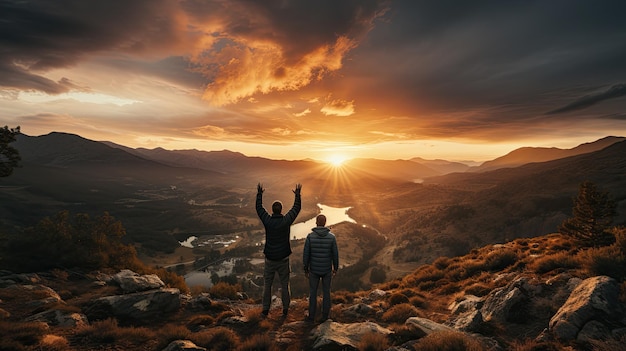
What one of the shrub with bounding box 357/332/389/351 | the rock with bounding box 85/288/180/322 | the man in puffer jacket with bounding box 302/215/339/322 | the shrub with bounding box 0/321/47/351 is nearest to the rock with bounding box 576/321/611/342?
the shrub with bounding box 357/332/389/351

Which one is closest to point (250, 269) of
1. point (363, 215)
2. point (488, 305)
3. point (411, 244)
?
point (411, 244)

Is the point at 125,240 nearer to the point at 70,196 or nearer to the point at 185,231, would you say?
the point at 185,231

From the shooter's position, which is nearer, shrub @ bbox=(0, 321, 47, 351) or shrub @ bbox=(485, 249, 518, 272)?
shrub @ bbox=(0, 321, 47, 351)

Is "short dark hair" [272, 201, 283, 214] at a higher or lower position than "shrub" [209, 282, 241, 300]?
higher

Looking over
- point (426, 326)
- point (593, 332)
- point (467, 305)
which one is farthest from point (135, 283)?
point (593, 332)

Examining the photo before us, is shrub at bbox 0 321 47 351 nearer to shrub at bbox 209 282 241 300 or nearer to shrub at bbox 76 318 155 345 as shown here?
shrub at bbox 76 318 155 345

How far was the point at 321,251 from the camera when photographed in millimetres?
9234

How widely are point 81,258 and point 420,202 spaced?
648 ft

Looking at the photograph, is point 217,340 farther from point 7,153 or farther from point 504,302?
point 7,153

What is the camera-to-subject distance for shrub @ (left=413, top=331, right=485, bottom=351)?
6.04 meters

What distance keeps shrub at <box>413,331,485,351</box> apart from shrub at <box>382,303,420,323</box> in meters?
4.26

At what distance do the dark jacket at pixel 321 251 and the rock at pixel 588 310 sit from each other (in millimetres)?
5929

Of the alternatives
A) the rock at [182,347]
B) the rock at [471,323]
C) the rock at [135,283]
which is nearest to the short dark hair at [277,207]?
the rock at [182,347]

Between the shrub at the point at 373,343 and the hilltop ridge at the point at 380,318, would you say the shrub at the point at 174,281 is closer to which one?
the hilltop ridge at the point at 380,318
